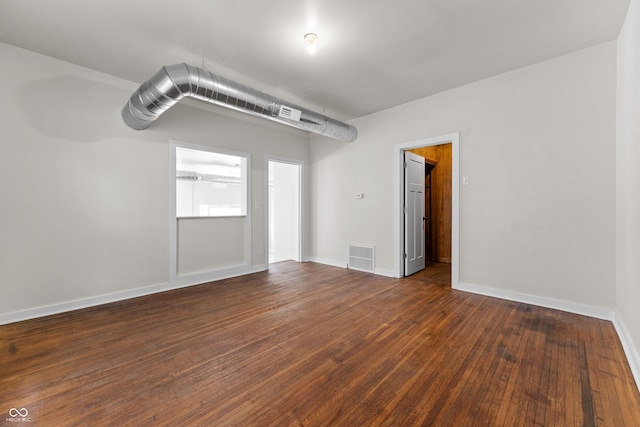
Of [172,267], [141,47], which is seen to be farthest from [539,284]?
[141,47]

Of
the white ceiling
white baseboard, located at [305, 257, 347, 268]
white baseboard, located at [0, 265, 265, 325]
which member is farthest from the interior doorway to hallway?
white baseboard, located at [0, 265, 265, 325]

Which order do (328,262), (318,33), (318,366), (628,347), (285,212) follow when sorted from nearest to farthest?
(318,366) → (628,347) → (318,33) → (328,262) → (285,212)

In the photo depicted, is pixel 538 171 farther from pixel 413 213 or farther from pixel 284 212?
pixel 284 212

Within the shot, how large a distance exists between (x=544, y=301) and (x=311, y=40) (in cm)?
382

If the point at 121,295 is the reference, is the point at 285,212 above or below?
above

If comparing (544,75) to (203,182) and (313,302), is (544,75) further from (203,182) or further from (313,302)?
(203,182)

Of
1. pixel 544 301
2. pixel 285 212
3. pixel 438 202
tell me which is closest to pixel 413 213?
pixel 438 202

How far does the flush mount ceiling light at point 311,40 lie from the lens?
252 cm

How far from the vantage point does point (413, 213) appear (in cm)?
465

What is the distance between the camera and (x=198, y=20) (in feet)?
7.66

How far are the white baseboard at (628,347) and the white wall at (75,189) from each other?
477 centimetres

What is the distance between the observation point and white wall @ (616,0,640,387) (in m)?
1.92

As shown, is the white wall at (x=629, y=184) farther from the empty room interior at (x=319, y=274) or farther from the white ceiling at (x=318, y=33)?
the white ceiling at (x=318, y=33)

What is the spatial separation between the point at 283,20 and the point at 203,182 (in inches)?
111
